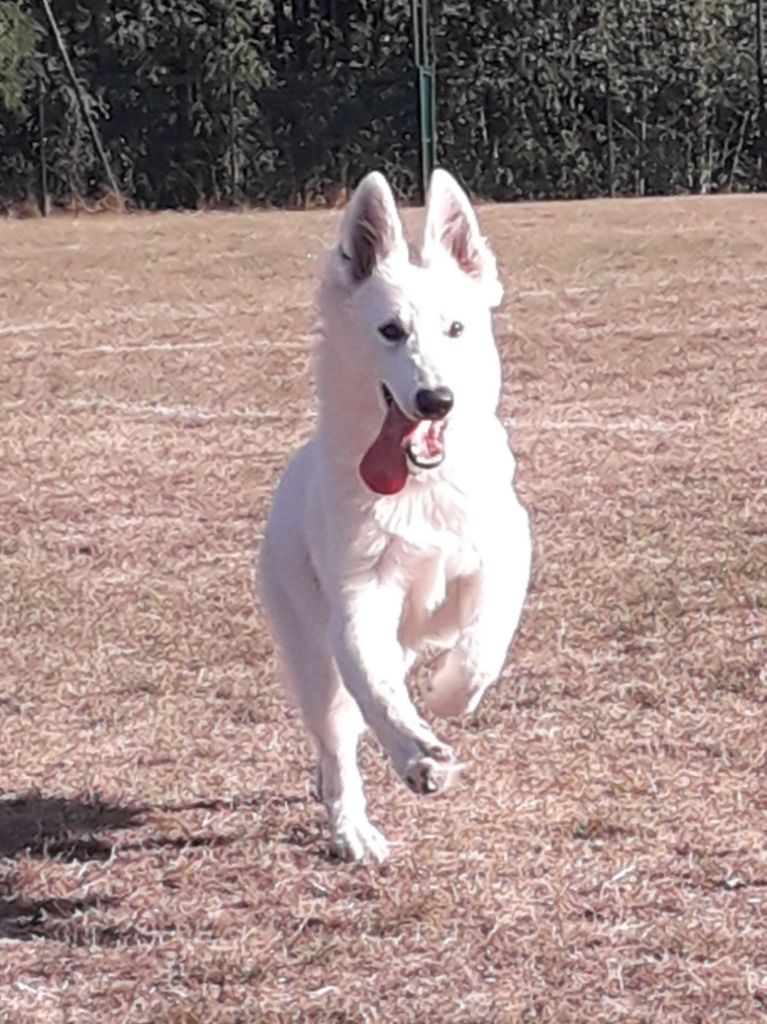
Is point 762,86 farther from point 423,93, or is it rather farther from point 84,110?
point 84,110

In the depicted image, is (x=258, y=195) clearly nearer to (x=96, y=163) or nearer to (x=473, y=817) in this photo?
(x=96, y=163)

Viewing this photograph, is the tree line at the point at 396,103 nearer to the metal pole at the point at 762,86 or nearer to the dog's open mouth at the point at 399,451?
the metal pole at the point at 762,86

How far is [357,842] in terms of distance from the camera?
395 cm

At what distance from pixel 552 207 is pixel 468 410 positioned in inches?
667

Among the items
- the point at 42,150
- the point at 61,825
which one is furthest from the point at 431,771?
the point at 42,150

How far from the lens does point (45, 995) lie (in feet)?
11.4

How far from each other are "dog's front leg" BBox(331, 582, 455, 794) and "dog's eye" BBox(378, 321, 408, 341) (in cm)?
44

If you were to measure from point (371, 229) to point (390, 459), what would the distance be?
0.43m

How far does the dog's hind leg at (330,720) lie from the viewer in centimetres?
396

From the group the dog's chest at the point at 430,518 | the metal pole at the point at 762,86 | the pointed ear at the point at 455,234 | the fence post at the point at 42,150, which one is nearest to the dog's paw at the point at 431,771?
the dog's chest at the point at 430,518

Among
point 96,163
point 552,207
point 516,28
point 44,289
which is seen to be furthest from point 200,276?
point 516,28

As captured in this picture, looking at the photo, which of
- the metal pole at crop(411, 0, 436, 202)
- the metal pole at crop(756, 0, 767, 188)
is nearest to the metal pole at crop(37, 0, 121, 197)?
the metal pole at crop(411, 0, 436, 202)

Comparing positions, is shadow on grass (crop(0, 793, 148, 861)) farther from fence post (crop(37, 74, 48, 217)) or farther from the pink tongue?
fence post (crop(37, 74, 48, 217))

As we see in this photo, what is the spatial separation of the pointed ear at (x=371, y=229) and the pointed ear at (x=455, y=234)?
0.21ft
